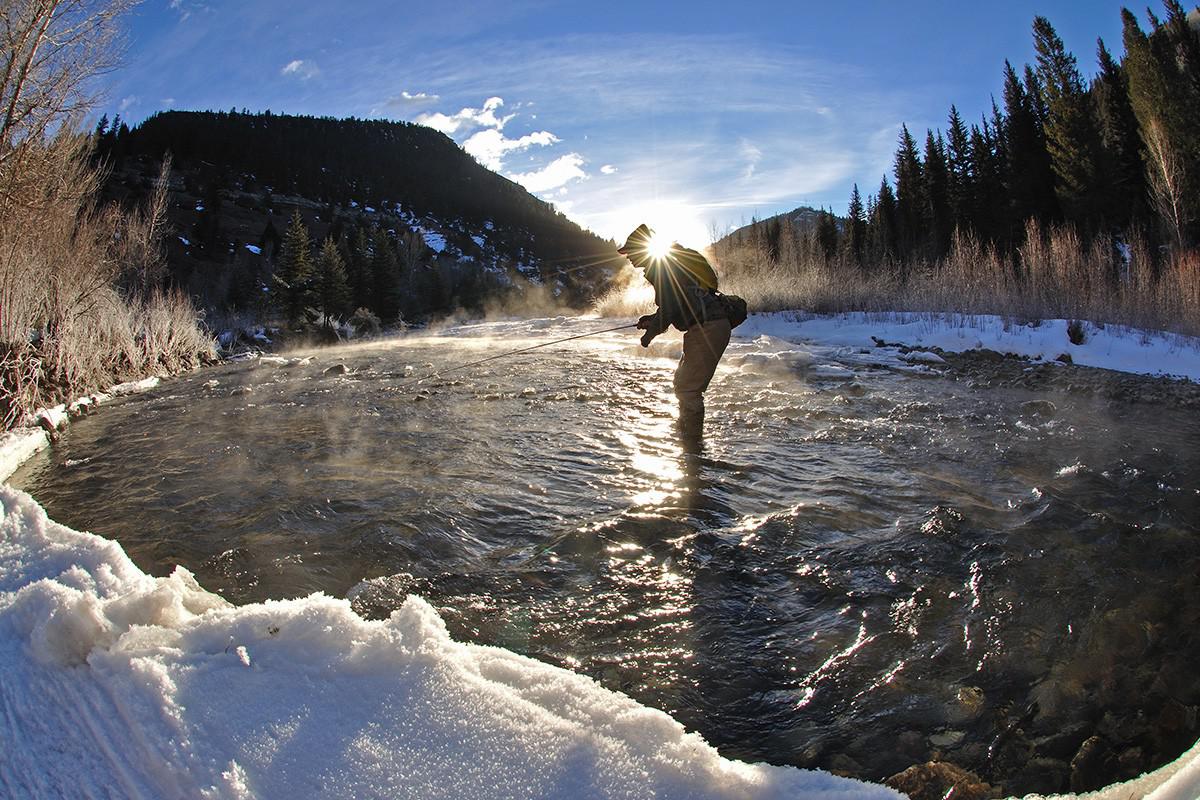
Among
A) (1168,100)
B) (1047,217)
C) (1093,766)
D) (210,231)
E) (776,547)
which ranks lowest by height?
(1093,766)

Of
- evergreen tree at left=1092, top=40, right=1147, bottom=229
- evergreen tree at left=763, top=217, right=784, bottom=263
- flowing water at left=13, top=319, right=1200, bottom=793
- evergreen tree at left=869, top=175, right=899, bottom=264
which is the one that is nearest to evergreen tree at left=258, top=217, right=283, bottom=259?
evergreen tree at left=763, top=217, right=784, bottom=263

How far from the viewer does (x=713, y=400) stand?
7.59 meters

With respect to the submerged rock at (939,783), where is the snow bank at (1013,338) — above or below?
above

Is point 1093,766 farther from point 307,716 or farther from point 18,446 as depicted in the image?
point 18,446

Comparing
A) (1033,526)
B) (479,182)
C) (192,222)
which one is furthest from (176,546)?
(479,182)

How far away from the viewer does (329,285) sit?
102ft

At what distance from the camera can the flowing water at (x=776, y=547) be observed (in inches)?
82.5

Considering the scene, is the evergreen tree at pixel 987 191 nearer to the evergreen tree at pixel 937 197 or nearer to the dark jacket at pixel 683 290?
the evergreen tree at pixel 937 197

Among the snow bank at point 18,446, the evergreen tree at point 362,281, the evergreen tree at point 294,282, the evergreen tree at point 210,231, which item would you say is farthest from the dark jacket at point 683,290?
the evergreen tree at point 210,231

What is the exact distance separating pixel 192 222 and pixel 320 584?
76107 millimetres

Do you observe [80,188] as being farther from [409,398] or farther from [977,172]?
[977,172]

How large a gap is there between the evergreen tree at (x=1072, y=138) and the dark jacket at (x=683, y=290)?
30.9 meters

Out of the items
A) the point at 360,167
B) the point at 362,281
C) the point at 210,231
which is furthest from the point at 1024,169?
the point at 360,167

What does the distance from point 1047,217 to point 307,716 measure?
42.4m
